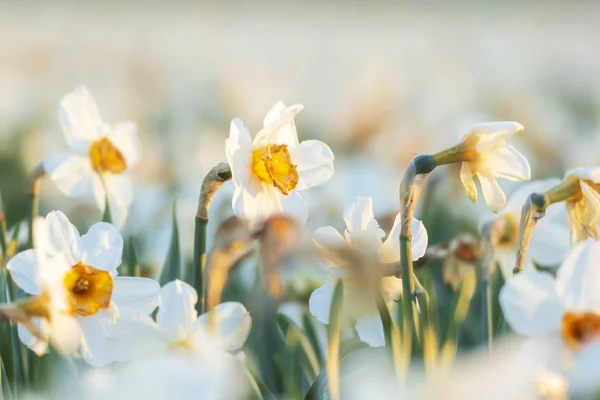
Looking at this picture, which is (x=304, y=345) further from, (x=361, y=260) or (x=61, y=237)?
(x=61, y=237)

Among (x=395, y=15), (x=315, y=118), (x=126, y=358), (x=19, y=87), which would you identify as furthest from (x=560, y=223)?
(x=395, y=15)

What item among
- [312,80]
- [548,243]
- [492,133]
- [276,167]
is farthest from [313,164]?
[312,80]

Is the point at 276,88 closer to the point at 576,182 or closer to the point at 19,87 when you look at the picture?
the point at 19,87

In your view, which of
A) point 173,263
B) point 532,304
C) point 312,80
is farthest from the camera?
point 312,80

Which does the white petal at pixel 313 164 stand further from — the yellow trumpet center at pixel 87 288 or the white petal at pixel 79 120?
the white petal at pixel 79 120

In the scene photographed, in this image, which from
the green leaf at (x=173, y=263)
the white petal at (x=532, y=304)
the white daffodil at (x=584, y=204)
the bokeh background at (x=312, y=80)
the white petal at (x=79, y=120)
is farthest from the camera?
the bokeh background at (x=312, y=80)

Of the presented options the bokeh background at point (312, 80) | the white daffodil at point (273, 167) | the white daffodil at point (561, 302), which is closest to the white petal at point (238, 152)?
the white daffodil at point (273, 167)
